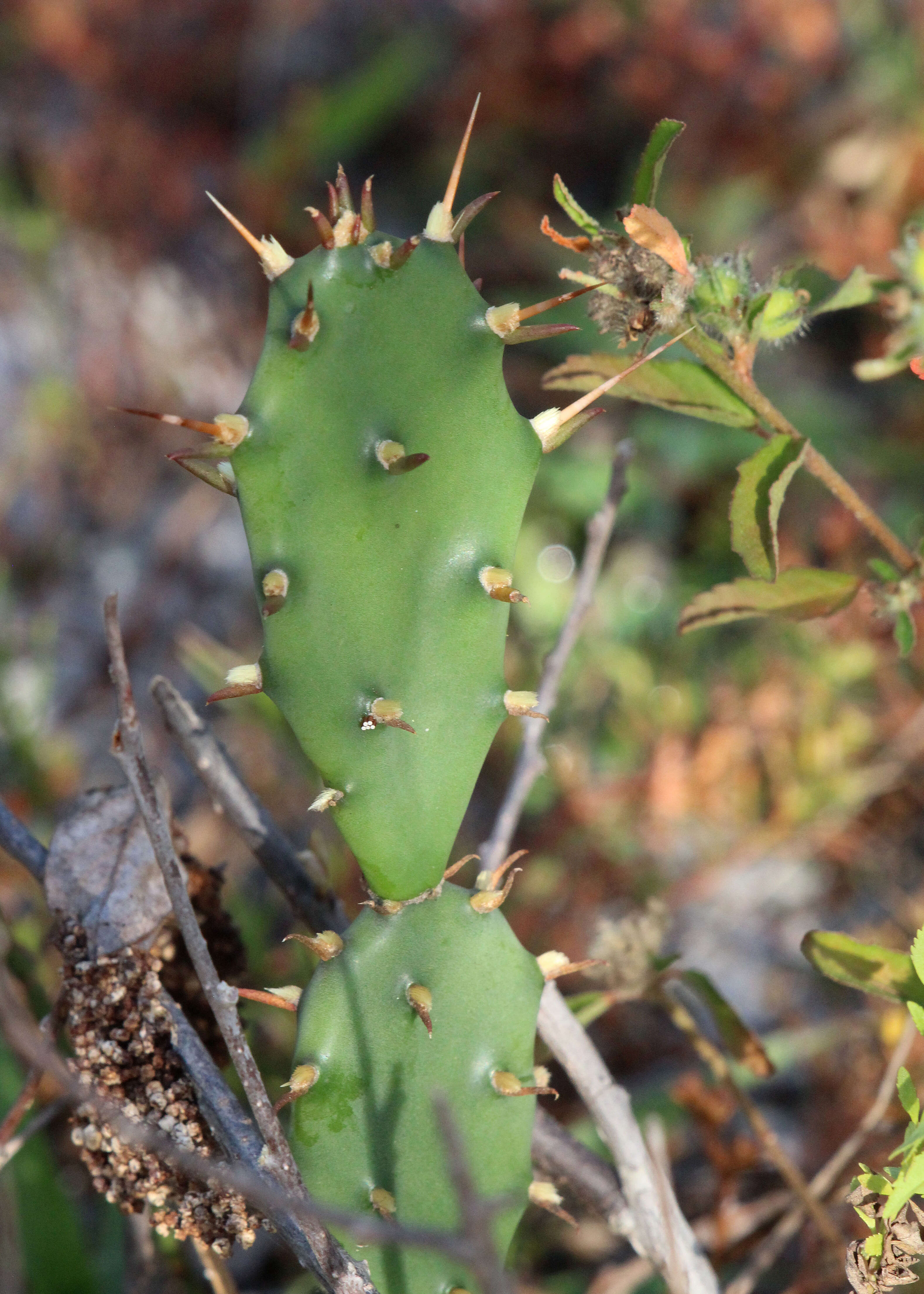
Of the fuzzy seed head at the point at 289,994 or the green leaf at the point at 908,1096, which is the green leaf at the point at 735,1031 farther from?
the fuzzy seed head at the point at 289,994

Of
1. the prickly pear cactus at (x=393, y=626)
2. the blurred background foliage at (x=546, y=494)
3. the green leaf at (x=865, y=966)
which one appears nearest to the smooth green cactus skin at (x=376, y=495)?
the prickly pear cactus at (x=393, y=626)

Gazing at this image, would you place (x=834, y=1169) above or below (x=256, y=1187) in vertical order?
below

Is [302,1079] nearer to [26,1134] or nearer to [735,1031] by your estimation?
[26,1134]

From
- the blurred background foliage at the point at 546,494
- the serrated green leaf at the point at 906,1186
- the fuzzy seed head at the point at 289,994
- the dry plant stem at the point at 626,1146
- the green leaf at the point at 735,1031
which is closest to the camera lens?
the serrated green leaf at the point at 906,1186

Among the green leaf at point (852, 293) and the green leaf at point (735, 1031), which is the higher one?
the green leaf at point (852, 293)

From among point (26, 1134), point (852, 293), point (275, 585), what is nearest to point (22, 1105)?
point (26, 1134)

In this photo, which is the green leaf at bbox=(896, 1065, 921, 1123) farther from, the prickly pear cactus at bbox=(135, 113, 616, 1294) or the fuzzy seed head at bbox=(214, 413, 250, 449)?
the fuzzy seed head at bbox=(214, 413, 250, 449)

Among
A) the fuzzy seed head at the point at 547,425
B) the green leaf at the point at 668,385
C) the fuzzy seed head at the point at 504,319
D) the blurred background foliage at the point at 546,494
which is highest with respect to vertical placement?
the fuzzy seed head at the point at 504,319
